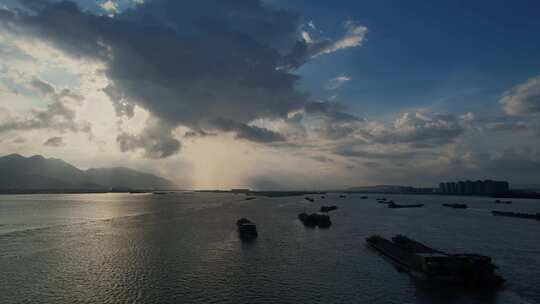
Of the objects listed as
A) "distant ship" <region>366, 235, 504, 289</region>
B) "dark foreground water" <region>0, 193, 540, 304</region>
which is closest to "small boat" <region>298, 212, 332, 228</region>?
"dark foreground water" <region>0, 193, 540, 304</region>

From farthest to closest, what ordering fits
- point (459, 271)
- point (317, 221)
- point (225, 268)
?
point (317, 221) → point (225, 268) → point (459, 271)

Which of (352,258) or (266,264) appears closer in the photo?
(266,264)

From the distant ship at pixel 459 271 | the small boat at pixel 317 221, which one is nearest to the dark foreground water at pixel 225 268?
the distant ship at pixel 459 271

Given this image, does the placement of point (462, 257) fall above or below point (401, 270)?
above

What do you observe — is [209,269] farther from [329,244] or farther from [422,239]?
[422,239]

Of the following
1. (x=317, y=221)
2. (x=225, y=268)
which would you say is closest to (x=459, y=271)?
(x=225, y=268)

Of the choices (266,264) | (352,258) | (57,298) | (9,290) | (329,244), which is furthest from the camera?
(329,244)

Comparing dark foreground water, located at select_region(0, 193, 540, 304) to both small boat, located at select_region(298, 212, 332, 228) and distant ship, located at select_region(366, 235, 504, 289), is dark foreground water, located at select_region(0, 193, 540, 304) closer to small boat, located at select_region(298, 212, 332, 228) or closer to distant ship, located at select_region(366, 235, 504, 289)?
distant ship, located at select_region(366, 235, 504, 289)

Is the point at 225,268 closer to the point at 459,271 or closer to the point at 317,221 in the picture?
the point at 459,271

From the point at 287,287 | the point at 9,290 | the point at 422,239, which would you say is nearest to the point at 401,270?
the point at 287,287

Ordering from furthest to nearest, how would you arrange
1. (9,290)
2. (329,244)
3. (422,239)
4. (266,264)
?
(422,239) → (329,244) → (266,264) → (9,290)

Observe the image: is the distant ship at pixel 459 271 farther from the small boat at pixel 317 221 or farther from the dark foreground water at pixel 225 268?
the small boat at pixel 317 221
